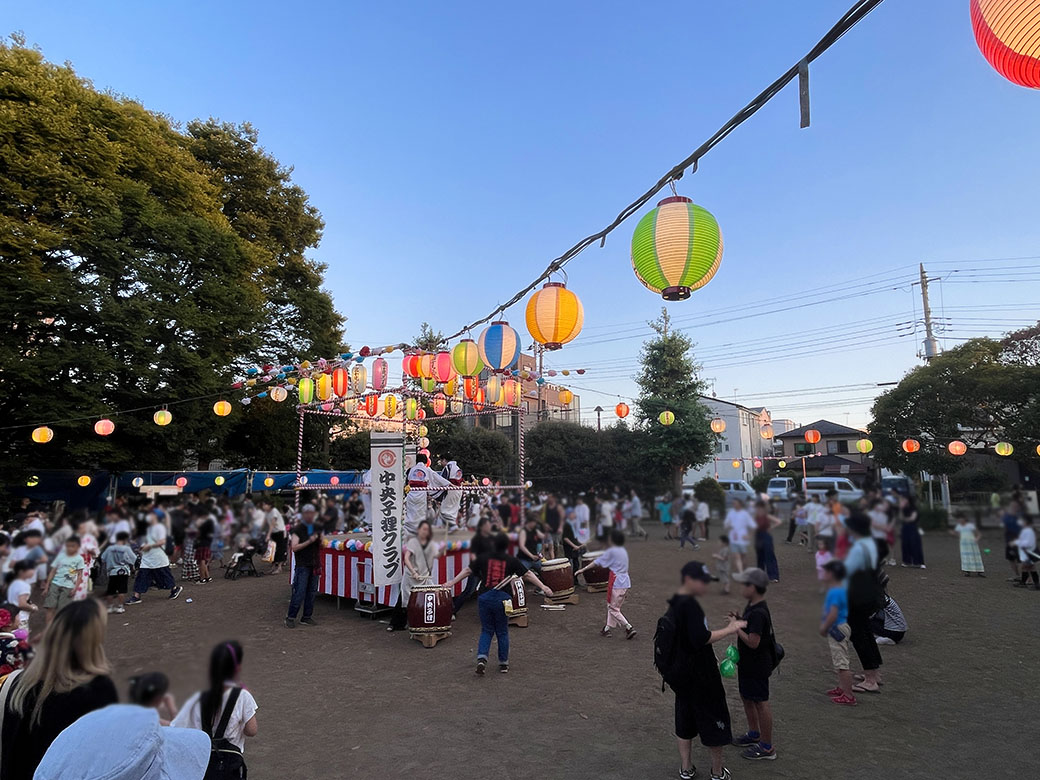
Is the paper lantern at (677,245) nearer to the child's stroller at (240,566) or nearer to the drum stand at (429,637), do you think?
the child's stroller at (240,566)

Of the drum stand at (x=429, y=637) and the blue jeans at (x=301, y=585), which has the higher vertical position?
the blue jeans at (x=301, y=585)

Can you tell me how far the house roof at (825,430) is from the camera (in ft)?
7.04

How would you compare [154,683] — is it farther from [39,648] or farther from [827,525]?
[827,525]

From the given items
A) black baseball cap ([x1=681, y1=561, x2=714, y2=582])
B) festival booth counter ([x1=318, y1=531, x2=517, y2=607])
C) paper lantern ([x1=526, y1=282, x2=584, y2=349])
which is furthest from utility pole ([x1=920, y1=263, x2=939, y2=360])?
festival booth counter ([x1=318, y1=531, x2=517, y2=607])

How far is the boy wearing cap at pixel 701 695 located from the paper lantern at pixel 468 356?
698 cm

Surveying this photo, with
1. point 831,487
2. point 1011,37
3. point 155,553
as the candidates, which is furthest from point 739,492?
point 155,553

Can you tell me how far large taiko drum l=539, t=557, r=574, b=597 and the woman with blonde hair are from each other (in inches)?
368

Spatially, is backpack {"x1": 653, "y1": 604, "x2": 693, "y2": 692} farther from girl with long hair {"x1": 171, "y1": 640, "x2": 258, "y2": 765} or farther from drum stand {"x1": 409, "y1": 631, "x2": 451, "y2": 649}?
drum stand {"x1": 409, "y1": 631, "x2": 451, "y2": 649}

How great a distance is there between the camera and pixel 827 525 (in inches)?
58.2

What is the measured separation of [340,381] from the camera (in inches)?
469

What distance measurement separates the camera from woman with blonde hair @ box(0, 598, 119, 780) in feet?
6.43

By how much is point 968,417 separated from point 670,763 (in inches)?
175

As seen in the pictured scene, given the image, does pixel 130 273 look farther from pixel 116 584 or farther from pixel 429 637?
pixel 429 637

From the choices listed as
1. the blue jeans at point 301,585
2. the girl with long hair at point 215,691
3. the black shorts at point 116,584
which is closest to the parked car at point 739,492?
the girl with long hair at point 215,691
